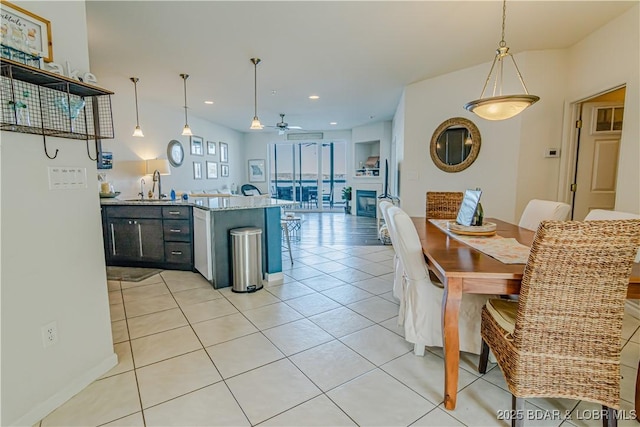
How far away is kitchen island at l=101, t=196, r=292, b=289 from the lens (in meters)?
3.40

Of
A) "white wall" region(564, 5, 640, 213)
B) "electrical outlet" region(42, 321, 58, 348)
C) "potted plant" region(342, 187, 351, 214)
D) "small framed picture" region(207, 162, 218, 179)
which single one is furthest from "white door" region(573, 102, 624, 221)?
"small framed picture" region(207, 162, 218, 179)

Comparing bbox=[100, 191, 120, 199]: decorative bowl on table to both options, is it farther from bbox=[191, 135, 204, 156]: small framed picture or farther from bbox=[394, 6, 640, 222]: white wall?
bbox=[394, 6, 640, 222]: white wall

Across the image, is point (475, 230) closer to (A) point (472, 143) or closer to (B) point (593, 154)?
(A) point (472, 143)

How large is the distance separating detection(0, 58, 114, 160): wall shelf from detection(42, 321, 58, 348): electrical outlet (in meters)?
0.88

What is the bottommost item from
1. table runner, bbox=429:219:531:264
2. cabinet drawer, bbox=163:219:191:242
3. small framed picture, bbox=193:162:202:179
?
cabinet drawer, bbox=163:219:191:242

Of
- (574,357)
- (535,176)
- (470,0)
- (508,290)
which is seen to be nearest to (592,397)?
(574,357)

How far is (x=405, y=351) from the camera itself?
2.21m

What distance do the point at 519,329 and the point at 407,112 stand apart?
4105 millimetres

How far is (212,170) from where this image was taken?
314 inches


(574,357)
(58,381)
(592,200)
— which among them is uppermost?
(592,200)

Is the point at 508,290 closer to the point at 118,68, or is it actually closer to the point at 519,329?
the point at 519,329

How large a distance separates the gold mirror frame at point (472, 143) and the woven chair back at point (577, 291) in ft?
11.0

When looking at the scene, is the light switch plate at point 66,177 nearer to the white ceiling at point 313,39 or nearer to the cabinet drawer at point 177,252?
the white ceiling at point 313,39

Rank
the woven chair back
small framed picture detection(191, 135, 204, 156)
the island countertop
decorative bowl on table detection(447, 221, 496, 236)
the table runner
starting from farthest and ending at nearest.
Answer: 1. small framed picture detection(191, 135, 204, 156)
2. the island countertop
3. decorative bowl on table detection(447, 221, 496, 236)
4. the table runner
5. the woven chair back
